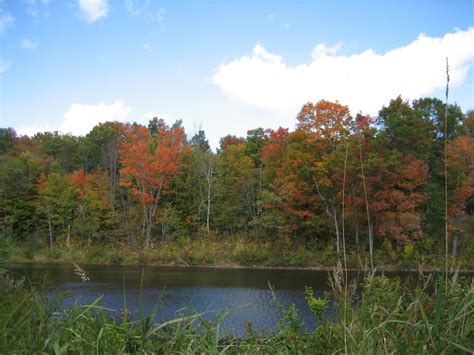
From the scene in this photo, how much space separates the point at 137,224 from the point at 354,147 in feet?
63.2

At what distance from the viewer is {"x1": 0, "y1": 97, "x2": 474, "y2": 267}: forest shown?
23109mm

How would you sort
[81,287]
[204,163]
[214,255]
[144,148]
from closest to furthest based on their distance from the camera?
[81,287] → [214,255] → [144,148] → [204,163]

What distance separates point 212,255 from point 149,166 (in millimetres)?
8837

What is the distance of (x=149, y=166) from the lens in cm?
3139

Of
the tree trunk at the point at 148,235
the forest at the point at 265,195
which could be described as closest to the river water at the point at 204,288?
the forest at the point at 265,195

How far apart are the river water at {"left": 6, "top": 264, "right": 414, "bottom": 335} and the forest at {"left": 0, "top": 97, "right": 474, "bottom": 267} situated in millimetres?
3203

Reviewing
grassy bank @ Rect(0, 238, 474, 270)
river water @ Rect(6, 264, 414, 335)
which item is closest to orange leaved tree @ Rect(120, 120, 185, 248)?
grassy bank @ Rect(0, 238, 474, 270)

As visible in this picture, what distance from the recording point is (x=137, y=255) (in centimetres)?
2927

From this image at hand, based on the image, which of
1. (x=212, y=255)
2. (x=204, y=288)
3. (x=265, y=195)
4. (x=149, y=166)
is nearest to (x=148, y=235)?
(x=149, y=166)

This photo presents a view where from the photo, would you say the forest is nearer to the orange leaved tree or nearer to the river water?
the orange leaved tree

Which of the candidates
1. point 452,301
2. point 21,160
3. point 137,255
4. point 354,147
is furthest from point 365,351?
point 21,160

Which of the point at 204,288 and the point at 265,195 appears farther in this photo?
the point at 265,195

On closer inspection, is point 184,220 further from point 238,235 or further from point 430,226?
point 430,226

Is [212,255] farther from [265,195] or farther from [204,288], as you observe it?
[204,288]
